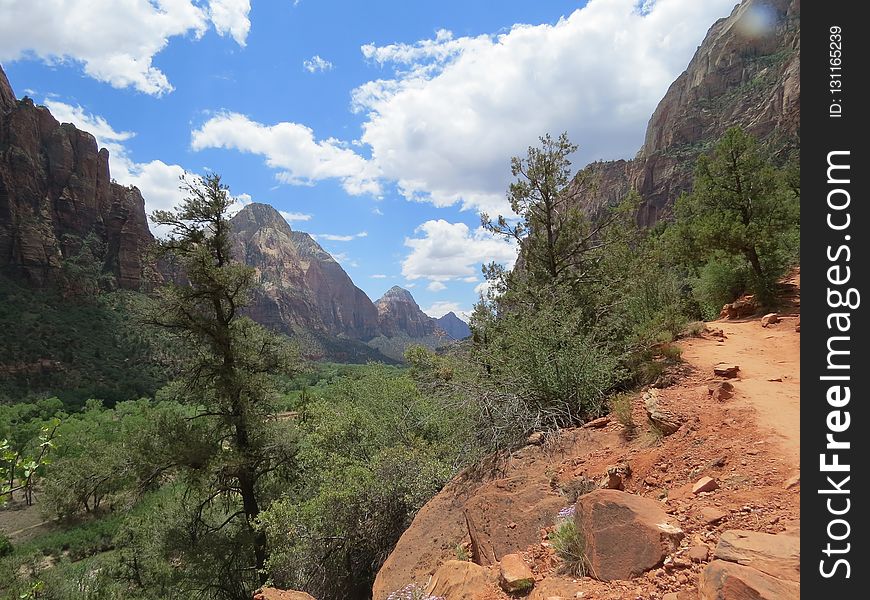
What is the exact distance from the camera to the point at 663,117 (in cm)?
11906

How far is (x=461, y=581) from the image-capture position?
354cm

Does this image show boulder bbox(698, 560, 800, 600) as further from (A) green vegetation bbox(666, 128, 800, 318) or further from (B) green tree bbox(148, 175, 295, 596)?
(A) green vegetation bbox(666, 128, 800, 318)

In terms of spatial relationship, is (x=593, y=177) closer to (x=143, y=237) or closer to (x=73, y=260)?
(x=73, y=260)

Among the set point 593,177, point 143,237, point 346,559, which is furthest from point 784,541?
point 143,237

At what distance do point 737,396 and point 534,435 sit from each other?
103 inches

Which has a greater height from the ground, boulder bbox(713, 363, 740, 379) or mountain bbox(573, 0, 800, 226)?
mountain bbox(573, 0, 800, 226)

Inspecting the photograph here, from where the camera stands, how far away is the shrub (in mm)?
3008

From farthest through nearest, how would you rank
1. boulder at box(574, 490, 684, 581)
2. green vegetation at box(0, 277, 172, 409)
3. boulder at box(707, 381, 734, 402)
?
1. green vegetation at box(0, 277, 172, 409)
2. boulder at box(707, 381, 734, 402)
3. boulder at box(574, 490, 684, 581)

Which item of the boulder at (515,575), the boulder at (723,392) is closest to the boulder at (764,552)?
the boulder at (515,575)

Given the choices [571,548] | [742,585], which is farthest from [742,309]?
[742,585]

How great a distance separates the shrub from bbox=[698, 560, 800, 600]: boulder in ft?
3.13

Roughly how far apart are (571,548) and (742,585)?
4.44 ft

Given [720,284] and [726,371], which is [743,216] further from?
[726,371]

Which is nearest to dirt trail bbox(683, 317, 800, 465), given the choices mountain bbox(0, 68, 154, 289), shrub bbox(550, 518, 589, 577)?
shrub bbox(550, 518, 589, 577)
